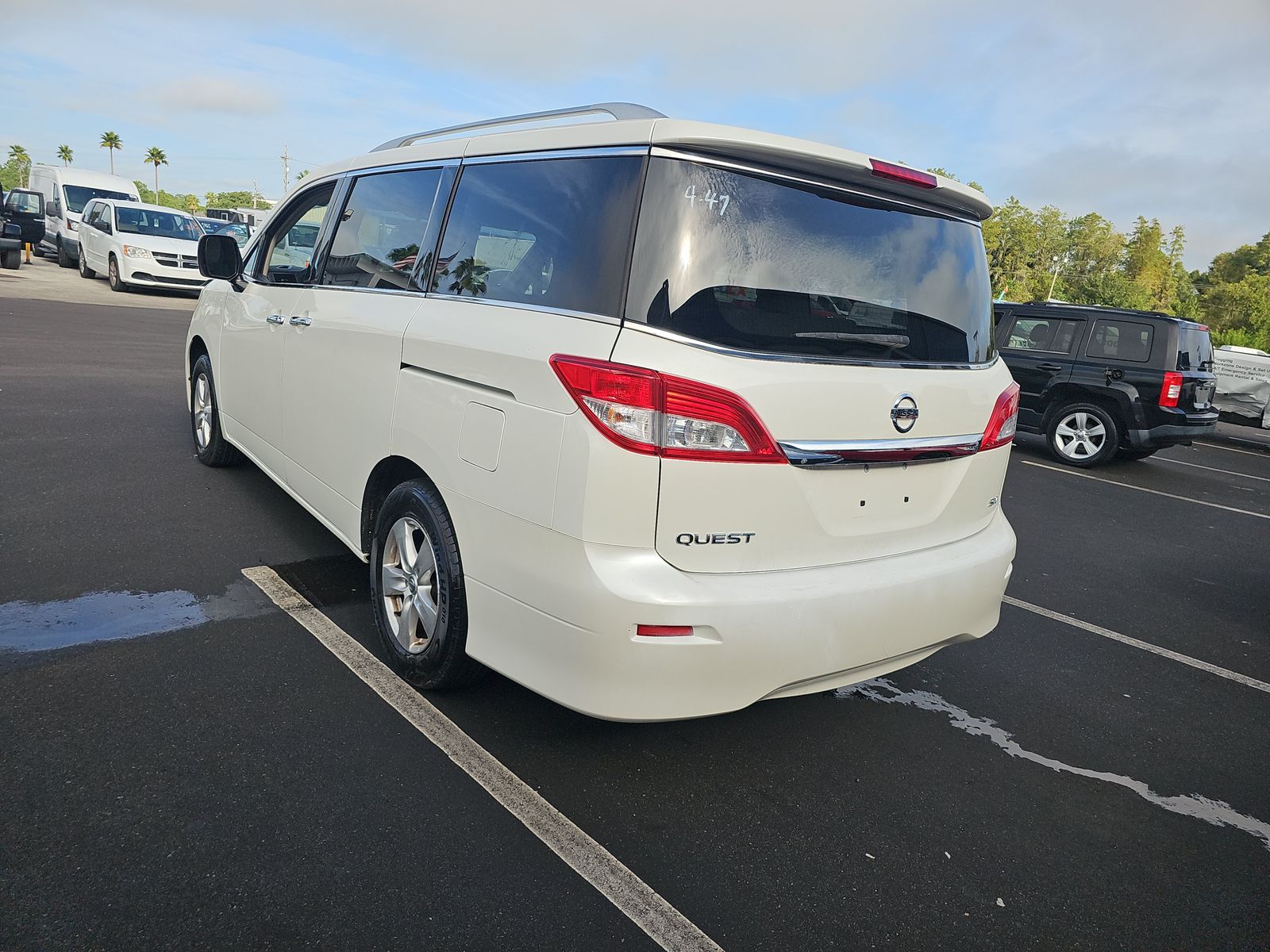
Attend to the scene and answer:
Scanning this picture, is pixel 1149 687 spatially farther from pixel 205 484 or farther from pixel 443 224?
pixel 205 484

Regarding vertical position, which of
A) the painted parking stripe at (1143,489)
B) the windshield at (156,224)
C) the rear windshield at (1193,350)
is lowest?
the painted parking stripe at (1143,489)

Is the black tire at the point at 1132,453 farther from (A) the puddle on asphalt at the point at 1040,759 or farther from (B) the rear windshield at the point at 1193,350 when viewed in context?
(A) the puddle on asphalt at the point at 1040,759

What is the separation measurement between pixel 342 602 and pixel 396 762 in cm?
136

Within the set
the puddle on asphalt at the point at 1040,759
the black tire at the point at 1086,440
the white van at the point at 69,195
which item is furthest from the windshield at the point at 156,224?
the puddle on asphalt at the point at 1040,759

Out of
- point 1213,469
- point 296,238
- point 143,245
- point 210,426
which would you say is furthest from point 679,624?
point 143,245

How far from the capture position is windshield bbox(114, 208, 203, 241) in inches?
772

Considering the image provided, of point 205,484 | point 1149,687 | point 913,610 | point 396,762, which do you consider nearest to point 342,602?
point 396,762

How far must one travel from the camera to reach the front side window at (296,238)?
4301 millimetres

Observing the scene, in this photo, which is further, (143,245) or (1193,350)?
(143,245)

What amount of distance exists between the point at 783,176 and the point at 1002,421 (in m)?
1.27

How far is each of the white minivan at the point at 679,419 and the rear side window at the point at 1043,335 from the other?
8525mm

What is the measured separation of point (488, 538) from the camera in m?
2.69

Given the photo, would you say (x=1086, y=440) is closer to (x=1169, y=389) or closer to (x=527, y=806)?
(x=1169, y=389)

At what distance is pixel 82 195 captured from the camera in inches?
995
